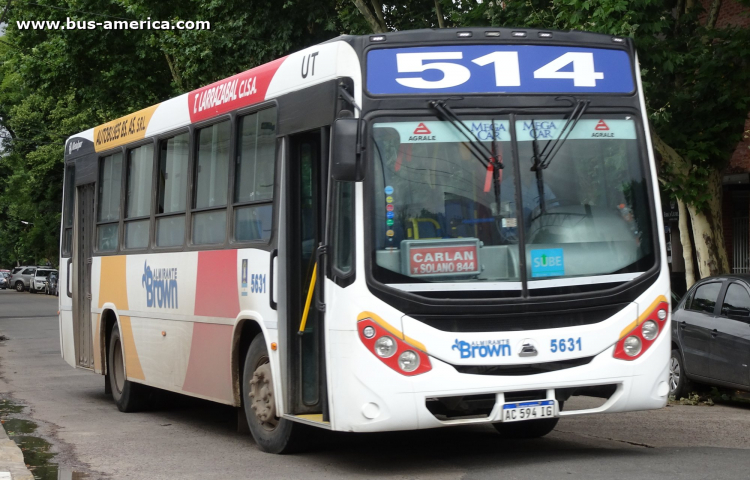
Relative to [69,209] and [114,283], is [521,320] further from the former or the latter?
[69,209]

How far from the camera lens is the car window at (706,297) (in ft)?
46.0

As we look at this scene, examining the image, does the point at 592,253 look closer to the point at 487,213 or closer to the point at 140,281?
the point at 487,213

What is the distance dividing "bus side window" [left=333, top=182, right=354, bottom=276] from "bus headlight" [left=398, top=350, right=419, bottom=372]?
0.68 meters

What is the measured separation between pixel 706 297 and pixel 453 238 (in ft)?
23.0

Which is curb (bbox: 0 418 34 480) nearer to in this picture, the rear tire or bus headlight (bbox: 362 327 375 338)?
bus headlight (bbox: 362 327 375 338)

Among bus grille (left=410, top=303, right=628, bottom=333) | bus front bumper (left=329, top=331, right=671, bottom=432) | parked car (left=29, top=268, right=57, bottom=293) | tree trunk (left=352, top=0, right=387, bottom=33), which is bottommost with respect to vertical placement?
bus front bumper (left=329, top=331, right=671, bottom=432)

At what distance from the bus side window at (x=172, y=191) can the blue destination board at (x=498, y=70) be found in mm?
3677

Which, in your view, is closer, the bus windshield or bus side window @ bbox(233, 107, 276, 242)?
the bus windshield

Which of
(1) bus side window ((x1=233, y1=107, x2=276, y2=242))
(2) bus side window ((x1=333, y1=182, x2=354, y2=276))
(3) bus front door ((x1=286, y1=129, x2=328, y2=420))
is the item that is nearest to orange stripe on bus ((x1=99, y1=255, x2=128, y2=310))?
(1) bus side window ((x1=233, y1=107, x2=276, y2=242))

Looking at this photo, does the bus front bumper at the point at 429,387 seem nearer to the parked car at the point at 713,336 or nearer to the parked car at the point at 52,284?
the parked car at the point at 713,336

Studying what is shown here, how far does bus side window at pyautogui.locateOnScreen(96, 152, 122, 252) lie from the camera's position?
534 inches

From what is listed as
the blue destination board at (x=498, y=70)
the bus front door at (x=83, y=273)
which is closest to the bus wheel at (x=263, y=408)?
the blue destination board at (x=498, y=70)

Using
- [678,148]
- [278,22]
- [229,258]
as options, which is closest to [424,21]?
[278,22]

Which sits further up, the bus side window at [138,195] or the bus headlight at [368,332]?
the bus side window at [138,195]
